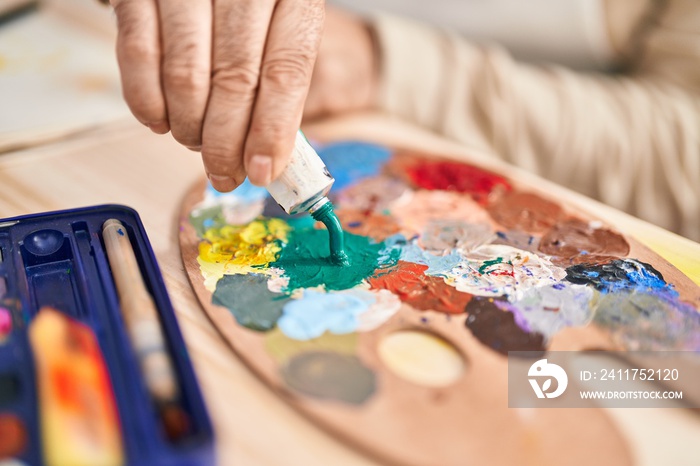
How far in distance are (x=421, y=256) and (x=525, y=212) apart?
17cm

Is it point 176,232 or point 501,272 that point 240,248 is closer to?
point 176,232

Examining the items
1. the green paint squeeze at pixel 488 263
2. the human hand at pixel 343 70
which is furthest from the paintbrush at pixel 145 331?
the human hand at pixel 343 70

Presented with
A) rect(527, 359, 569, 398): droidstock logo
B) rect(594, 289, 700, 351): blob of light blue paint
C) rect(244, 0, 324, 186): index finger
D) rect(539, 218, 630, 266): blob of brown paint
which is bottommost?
rect(539, 218, 630, 266): blob of brown paint

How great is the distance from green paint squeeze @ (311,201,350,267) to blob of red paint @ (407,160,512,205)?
21 cm

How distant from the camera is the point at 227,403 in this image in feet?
1.42

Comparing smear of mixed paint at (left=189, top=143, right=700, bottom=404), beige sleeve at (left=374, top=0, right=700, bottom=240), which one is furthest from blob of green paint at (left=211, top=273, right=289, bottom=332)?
beige sleeve at (left=374, top=0, right=700, bottom=240)

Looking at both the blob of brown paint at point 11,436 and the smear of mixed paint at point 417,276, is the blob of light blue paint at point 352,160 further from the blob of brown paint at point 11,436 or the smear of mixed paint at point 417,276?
the blob of brown paint at point 11,436

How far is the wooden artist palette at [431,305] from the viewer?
42 cm

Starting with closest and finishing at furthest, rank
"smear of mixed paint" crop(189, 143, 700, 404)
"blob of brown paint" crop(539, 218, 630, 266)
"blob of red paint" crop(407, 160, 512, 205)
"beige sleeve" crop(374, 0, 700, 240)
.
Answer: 1. "smear of mixed paint" crop(189, 143, 700, 404)
2. "blob of brown paint" crop(539, 218, 630, 266)
3. "blob of red paint" crop(407, 160, 512, 205)
4. "beige sleeve" crop(374, 0, 700, 240)

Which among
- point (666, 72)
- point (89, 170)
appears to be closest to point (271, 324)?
point (89, 170)

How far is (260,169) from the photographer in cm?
51

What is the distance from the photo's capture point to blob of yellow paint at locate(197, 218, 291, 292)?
0.56 metres

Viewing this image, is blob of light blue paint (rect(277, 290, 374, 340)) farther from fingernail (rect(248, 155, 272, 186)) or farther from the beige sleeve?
the beige sleeve

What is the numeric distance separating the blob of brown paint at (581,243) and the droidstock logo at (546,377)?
155mm
